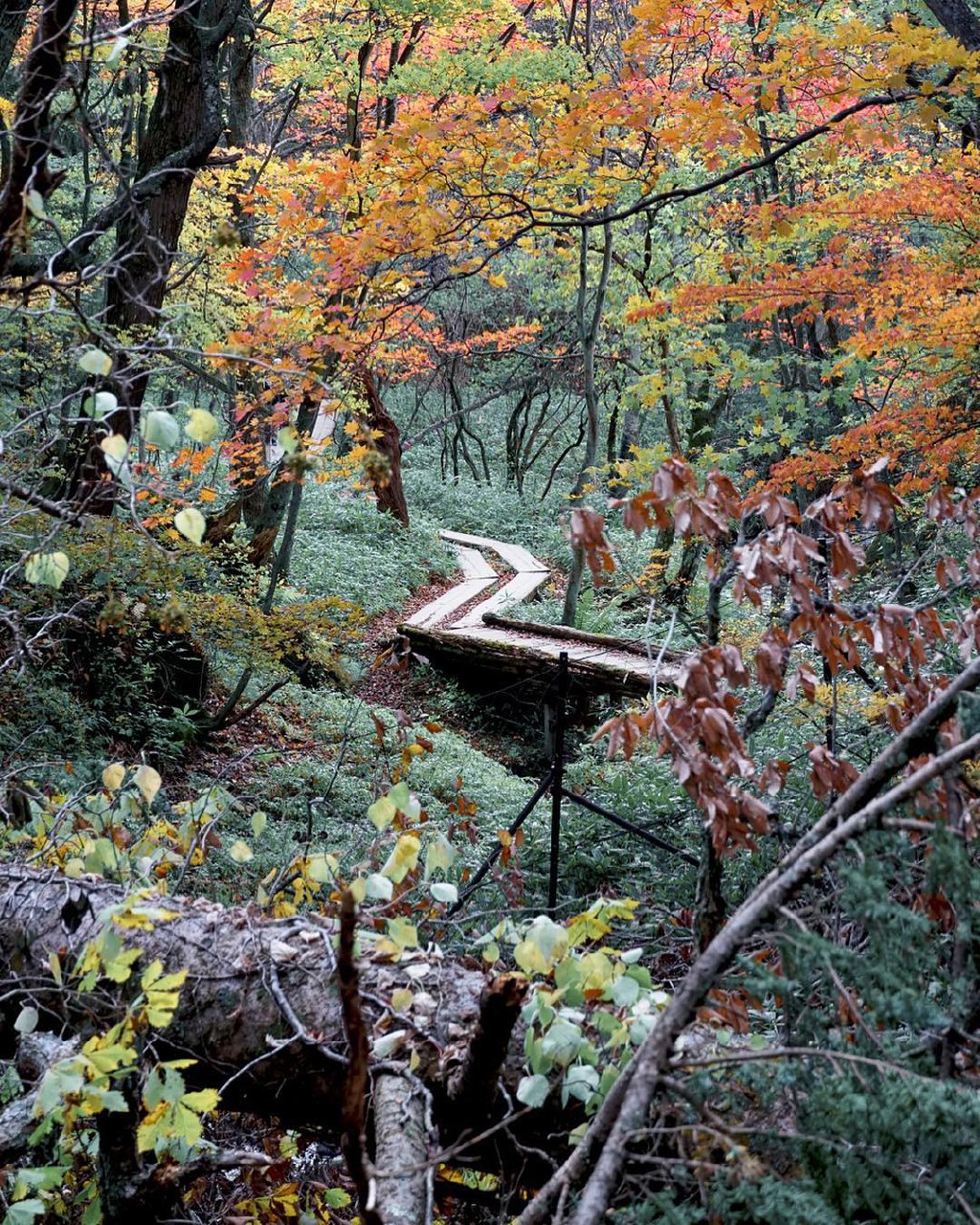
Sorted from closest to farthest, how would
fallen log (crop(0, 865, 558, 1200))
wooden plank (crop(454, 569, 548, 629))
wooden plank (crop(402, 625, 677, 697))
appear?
fallen log (crop(0, 865, 558, 1200))
wooden plank (crop(402, 625, 677, 697))
wooden plank (crop(454, 569, 548, 629))

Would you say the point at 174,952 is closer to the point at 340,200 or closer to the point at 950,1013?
the point at 950,1013

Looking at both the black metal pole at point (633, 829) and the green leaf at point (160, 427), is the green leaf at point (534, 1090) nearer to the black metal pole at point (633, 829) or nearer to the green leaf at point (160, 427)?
the green leaf at point (160, 427)

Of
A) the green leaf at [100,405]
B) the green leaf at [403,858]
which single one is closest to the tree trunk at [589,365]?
the green leaf at [403,858]

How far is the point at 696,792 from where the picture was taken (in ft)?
6.57

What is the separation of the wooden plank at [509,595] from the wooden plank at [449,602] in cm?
30

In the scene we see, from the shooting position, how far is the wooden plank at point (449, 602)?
13884 millimetres

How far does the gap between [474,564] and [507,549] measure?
1.49 m

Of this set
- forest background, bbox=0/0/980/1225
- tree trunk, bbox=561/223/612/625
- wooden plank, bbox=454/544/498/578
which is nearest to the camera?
forest background, bbox=0/0/980/1225

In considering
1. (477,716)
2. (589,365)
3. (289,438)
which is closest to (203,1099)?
(289,438)

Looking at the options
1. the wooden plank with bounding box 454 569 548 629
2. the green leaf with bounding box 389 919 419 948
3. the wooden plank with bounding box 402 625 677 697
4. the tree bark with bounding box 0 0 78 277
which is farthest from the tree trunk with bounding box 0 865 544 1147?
the wooden plank with bounding box 454 569 548 629

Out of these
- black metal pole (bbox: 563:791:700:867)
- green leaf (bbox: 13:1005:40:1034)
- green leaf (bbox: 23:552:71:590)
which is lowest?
black metal pole (bbox: 563:791:700:867)

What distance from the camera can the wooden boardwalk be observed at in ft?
34.4

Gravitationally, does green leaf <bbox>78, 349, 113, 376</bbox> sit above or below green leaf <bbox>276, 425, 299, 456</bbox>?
above

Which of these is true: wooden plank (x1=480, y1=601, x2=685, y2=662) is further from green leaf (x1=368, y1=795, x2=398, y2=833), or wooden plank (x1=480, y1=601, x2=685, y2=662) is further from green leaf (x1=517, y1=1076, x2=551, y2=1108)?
green leaf (x1=517, y1=1076, x2=551, y2=1108)
